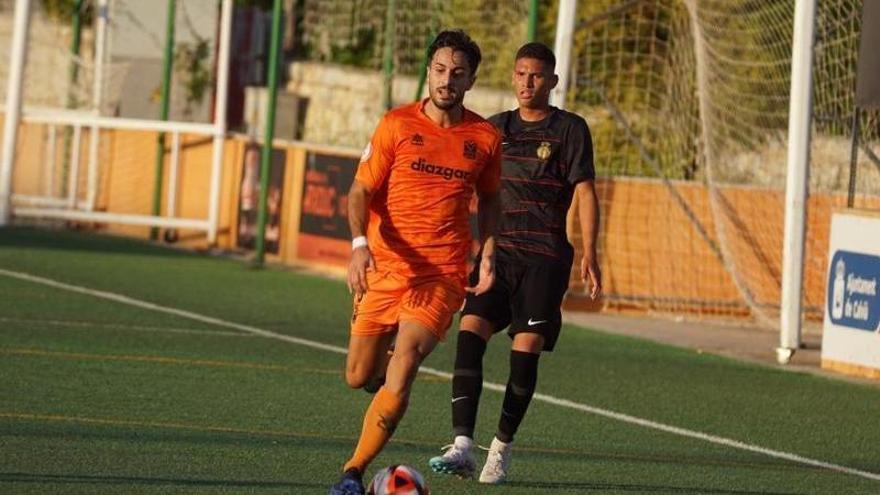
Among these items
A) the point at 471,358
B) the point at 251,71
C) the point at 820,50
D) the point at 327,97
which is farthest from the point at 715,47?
the point at 251,71

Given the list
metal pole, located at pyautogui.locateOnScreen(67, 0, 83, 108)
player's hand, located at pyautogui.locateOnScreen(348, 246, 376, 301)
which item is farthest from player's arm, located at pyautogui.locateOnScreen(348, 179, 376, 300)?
metal pole, located at pyautogui.locateOnScreen(67, 0, 83, 108)

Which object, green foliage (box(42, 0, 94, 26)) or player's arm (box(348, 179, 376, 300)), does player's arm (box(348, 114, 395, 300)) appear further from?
green foliage (box(42, 0, 94, 26))

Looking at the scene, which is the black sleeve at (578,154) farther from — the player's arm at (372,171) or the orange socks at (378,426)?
the orange socks at (378,426)

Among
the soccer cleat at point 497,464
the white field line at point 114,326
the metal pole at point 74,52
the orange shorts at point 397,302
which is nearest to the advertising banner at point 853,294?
the white field line at point 114,326

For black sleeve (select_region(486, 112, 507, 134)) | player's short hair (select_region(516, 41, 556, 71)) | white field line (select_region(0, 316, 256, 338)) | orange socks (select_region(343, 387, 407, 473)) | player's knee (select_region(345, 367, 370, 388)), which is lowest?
white field line (select_region(0, 316, 256, 338))

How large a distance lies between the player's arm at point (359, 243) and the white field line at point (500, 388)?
10.9ft

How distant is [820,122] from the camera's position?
62.8 ft

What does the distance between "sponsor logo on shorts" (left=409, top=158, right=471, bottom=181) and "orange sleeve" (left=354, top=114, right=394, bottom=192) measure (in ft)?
0.38

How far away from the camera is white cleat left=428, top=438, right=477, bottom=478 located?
9.78 meters

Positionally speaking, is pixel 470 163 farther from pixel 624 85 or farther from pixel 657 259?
pixel 624 85

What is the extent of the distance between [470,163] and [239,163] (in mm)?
16192

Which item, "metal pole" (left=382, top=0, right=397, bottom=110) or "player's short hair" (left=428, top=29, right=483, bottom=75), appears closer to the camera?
"player's short hair" (left=428, top=29, right=483, bottom=75)

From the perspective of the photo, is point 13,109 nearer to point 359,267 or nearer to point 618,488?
point 618,488

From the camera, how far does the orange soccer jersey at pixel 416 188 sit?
30.0ft
